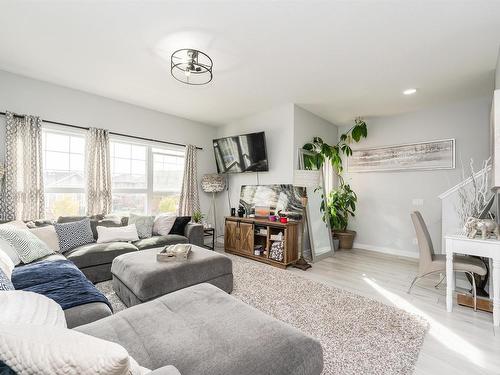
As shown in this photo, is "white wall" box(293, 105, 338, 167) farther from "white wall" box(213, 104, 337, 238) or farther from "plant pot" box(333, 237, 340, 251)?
Answer: "plant pot" box(333, 237, 340, 251)

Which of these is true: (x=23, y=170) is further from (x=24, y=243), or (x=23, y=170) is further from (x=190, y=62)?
(x=190, y=62)

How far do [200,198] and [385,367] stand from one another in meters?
4.20

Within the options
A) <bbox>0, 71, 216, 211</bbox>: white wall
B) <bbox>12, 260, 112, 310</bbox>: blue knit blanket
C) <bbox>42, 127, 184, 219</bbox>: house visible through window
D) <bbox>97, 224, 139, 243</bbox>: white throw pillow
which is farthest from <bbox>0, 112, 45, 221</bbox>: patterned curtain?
<bbox>12, 260, 112, 310</bbox>: blue knit blanket

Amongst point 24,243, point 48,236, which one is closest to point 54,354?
point 24,243

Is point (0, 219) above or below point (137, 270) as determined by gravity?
above

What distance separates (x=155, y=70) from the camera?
2.92 m

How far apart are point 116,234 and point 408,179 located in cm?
503

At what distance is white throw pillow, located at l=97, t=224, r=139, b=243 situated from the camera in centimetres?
317

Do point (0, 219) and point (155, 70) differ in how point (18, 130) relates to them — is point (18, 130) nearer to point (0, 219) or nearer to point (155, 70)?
point (0, 219)

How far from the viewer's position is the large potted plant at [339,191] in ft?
14.6

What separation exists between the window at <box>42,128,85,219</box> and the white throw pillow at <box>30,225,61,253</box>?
2.76 feet

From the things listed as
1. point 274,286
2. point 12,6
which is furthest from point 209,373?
point 12,6

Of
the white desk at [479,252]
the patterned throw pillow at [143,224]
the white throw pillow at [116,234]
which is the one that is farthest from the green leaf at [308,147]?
the white throw pillow at [116,234]

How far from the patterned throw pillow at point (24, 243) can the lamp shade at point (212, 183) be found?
283 cm
